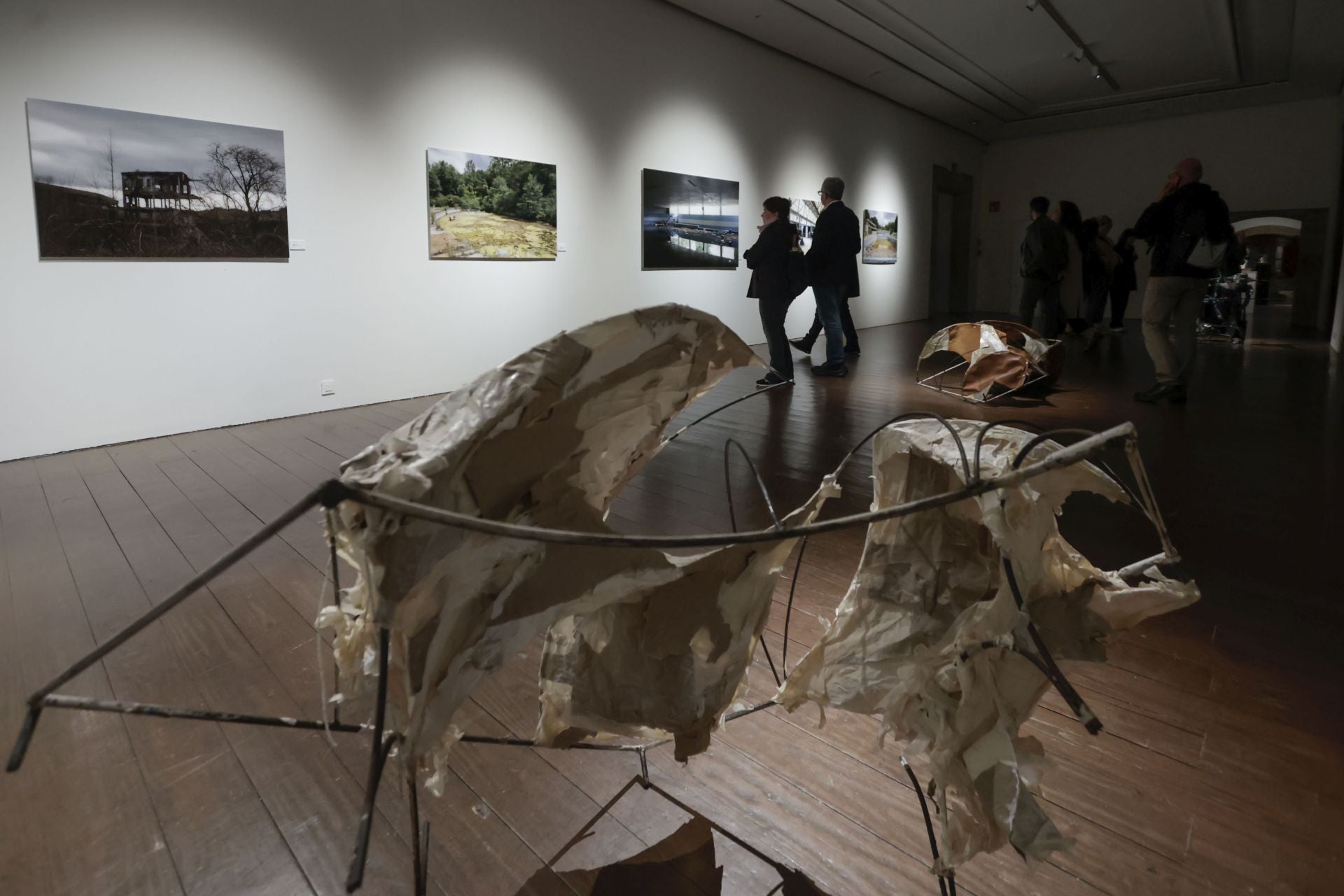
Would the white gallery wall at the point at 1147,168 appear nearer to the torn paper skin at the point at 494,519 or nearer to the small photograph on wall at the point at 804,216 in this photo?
the small photograph on wall at the point at 804,216

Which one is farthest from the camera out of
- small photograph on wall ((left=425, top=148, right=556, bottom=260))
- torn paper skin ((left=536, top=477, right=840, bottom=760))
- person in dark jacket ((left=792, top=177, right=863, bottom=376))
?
person in dark jacket ((left=792, top=177, right=863, bottom=376))

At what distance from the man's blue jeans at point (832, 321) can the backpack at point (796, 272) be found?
24.9 inches

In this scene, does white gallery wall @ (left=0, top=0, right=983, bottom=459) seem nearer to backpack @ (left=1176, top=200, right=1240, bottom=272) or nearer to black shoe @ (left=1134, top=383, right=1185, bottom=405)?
backpack @ (left=1176, top=200, right=1240, bottom=272)

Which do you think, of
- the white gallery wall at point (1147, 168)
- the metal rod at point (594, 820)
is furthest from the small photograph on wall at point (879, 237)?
the metal rod at point (594, 820)

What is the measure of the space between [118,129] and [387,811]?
179 inches

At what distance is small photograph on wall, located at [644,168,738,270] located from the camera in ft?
26.2

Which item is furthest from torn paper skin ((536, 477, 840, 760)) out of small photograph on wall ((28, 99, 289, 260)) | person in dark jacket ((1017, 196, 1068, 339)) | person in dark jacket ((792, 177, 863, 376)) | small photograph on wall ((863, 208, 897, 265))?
small photograph on wall ((863, 208, 897, 265))

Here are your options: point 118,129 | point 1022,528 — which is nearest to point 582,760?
point 1022,528

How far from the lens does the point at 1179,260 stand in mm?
5117

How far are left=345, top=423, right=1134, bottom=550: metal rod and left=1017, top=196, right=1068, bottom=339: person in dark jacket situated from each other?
8178 mm

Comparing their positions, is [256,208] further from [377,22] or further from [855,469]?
[855,469]

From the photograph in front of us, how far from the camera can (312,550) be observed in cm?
277

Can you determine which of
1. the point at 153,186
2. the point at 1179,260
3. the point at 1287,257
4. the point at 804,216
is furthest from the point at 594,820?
the point at 1287,257

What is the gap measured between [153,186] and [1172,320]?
6.50 meters
